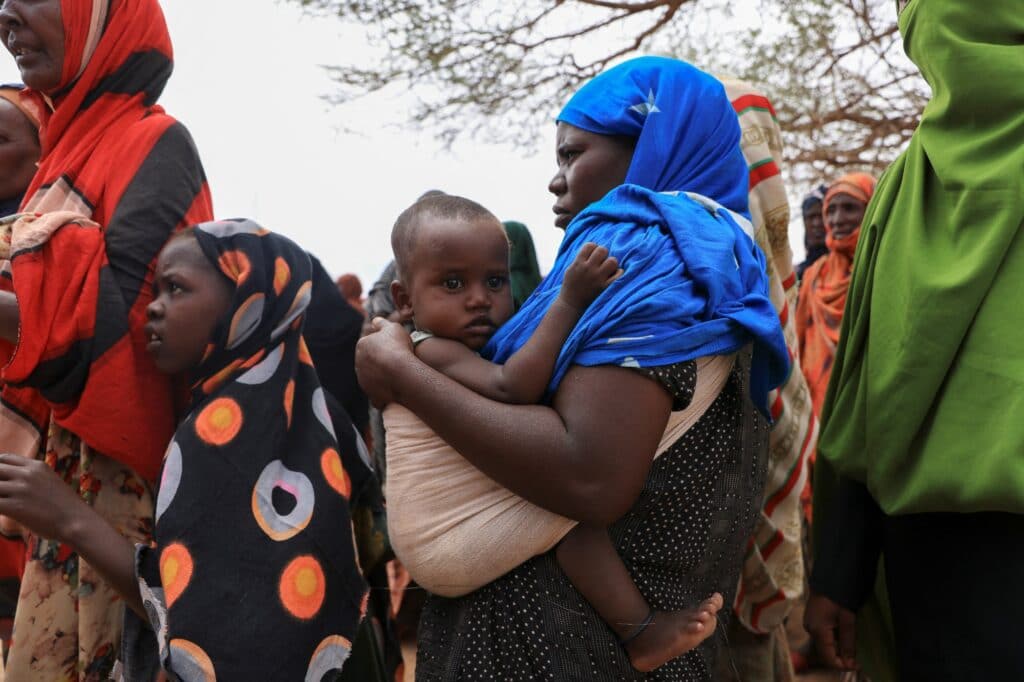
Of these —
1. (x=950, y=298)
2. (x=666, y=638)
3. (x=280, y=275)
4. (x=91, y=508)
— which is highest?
(x=950, y=298)

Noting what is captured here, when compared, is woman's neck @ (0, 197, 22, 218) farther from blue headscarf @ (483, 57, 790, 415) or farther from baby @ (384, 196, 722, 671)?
blue headscarf @ (483, 57, 790, 415)

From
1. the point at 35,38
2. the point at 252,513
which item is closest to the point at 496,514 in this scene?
the point at 252,513

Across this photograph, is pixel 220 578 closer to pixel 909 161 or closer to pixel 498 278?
pixel 498 278

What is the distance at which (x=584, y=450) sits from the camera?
4.80 ft

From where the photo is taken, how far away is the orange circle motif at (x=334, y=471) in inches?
83.7

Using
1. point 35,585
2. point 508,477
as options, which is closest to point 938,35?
point 508,477

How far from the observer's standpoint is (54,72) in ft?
7.47

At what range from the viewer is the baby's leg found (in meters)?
1.55

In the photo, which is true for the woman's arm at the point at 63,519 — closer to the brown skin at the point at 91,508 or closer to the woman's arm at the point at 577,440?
the brown skin at the point at 91,508

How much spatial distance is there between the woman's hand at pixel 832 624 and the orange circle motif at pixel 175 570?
4.34 feet

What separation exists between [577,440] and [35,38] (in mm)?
1720

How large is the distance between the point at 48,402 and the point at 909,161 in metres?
1.92

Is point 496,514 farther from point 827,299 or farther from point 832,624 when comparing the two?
point 827,299

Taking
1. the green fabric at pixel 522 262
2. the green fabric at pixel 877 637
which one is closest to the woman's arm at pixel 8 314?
the green fabric at pixel 877 637
